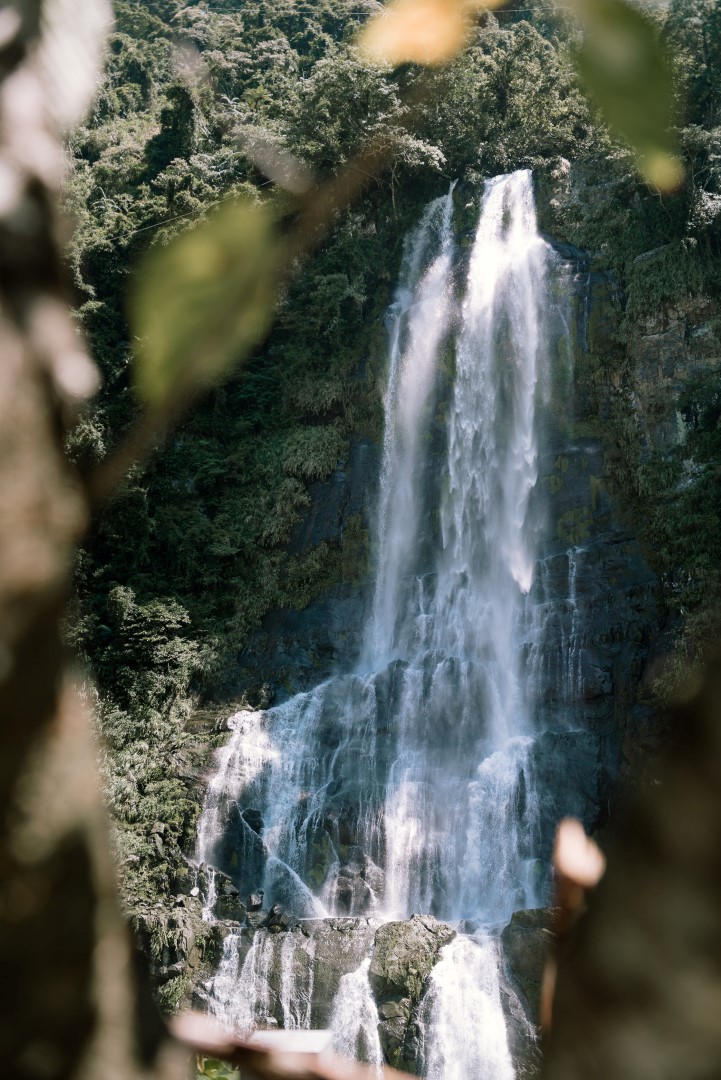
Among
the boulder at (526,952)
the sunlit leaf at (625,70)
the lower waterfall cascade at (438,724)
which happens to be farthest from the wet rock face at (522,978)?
the sunlit leaf at (625,70)

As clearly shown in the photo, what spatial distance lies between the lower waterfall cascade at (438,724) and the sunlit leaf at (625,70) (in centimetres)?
917

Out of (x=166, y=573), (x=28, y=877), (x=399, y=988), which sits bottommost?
(x=399, y=988)

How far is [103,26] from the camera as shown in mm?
426

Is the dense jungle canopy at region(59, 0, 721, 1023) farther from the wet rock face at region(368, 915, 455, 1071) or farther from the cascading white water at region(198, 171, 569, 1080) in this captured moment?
the wet rock face at region(368, 915, 455, 1071)

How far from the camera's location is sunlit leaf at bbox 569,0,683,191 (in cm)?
42

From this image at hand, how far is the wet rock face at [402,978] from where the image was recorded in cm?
821

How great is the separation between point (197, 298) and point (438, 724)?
40.3 ft

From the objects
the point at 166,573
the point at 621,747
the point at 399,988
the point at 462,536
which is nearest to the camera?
the point at 399,988

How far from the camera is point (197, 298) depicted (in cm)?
37

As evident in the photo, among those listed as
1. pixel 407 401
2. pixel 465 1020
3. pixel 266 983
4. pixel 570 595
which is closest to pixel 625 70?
pixel 465 1020

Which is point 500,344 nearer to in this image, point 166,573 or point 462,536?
point 462,536

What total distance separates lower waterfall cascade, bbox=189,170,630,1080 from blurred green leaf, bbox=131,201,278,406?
9.16 meters

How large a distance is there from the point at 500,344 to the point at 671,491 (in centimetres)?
465

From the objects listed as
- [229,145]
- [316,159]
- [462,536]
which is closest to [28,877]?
[462,536]
